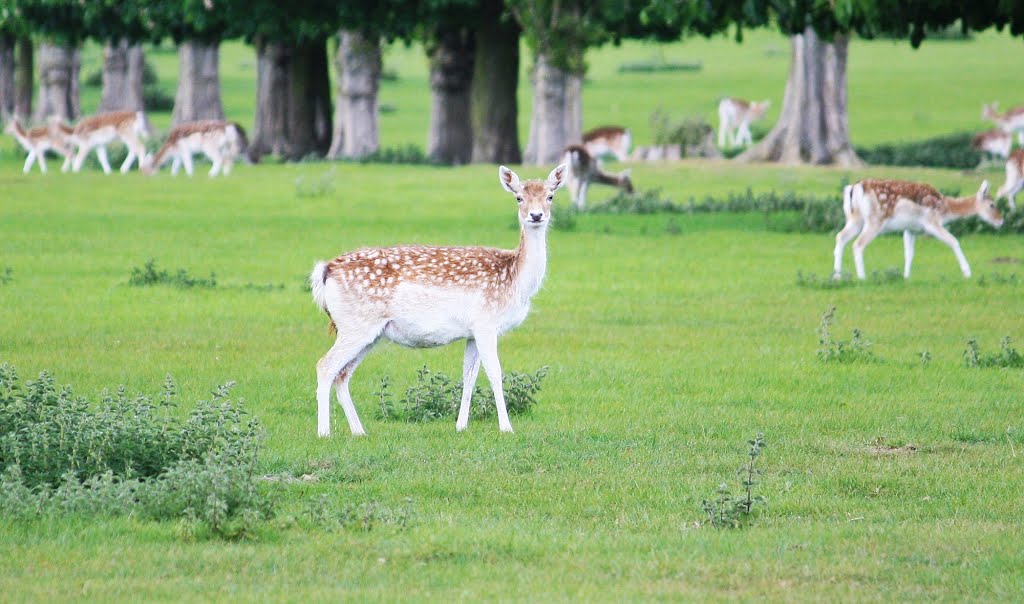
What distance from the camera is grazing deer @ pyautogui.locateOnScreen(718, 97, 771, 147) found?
5506 cm

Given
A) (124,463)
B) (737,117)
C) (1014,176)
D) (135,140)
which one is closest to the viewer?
(124,463)

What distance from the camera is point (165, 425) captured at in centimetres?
1015

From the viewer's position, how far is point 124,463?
9.81 meters

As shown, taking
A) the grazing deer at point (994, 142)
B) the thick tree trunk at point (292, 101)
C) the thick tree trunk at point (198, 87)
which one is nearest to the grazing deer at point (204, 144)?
the thick tree trunk at point (292, 101)

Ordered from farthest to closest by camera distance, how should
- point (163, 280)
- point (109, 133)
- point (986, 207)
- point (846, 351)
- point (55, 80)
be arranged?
point (55, 80)
point (109, 133)
point (986, 207)
point (163, 280)
point (846, 351)

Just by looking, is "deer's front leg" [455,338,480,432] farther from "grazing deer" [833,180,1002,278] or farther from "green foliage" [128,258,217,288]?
"grazing deer" [833,180,1002,278]

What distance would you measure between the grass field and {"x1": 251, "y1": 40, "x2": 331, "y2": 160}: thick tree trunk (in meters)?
17.1

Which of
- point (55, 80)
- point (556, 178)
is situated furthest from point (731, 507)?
point (55, 80)

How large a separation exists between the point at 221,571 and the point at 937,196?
15.3m

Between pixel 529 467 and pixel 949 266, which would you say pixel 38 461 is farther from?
pixel 949 266

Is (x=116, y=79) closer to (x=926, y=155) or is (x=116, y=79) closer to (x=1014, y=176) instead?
(x=926, y=155)

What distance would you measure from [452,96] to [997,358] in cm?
3077

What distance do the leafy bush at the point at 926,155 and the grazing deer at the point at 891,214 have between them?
22161 mm

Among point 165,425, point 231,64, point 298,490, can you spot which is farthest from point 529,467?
point 231,64
